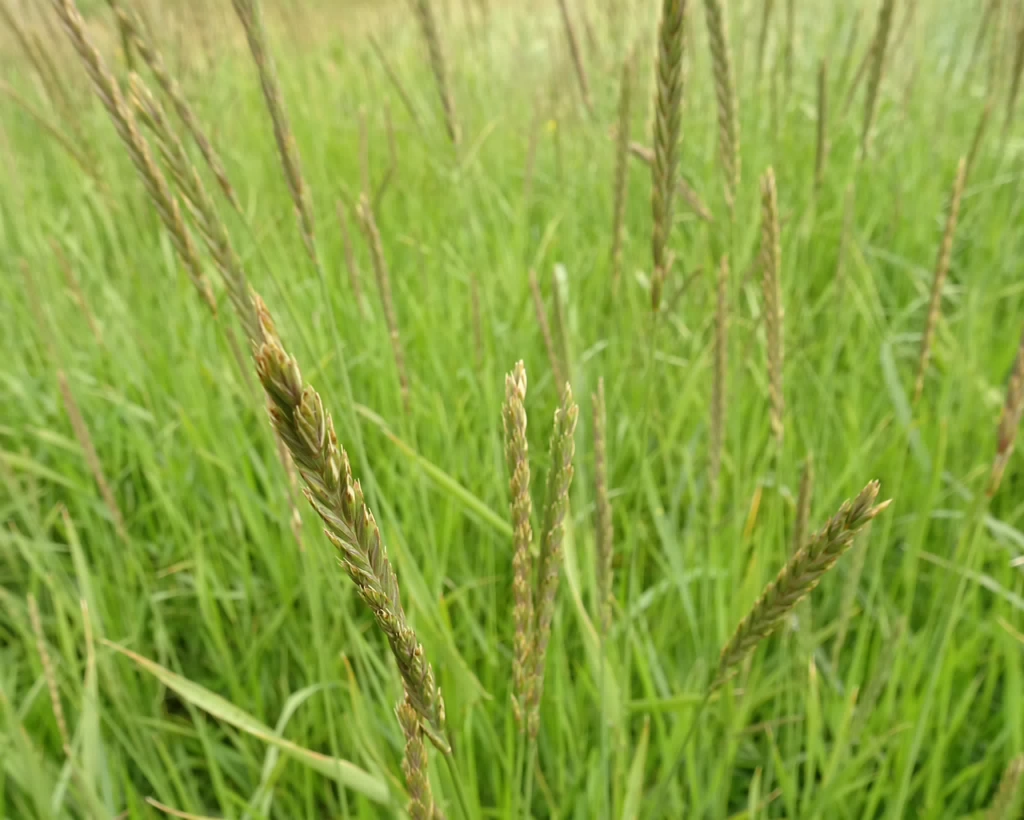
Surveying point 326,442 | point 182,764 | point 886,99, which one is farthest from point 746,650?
point 886,99

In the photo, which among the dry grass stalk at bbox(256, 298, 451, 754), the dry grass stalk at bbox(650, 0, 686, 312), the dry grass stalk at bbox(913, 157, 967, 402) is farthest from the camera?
the dry grass stalk at bbox(913, 157, 967, 402)

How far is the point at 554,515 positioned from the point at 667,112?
33 cm

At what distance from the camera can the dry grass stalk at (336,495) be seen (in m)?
0.27

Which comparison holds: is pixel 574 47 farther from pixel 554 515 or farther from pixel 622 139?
pixel 554 515

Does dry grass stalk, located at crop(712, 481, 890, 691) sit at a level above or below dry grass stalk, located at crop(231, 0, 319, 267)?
below

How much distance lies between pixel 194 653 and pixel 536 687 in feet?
3.15

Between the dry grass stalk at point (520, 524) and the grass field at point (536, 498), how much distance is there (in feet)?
0.39

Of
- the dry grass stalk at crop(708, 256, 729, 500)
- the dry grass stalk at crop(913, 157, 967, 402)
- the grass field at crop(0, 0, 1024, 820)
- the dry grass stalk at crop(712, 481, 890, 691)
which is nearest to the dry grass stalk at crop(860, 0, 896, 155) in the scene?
the grass field at crop(0, 0, 1024, 820)

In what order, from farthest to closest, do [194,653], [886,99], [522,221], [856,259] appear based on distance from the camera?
[886,99] → [522,221] → [856,259] → [194,653]

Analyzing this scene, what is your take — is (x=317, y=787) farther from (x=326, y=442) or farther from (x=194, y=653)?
(x=326, y=442)

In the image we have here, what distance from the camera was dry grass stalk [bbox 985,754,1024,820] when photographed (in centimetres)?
50

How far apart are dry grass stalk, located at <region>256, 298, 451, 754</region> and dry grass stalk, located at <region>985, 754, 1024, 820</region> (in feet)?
1.43

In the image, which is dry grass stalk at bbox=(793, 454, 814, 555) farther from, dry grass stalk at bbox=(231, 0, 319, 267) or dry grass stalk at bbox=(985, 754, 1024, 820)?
dry grass stalk at bbox=(231, 0, 319, 267)

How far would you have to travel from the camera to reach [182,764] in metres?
0.97
